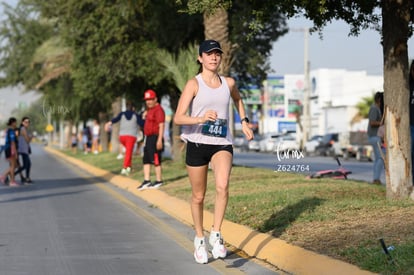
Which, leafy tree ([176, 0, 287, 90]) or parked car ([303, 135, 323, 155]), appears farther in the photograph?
parked car ([303, 135, 323, 155])

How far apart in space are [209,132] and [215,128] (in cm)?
7

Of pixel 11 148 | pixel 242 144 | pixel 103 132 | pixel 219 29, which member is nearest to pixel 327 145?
pixel 103 132

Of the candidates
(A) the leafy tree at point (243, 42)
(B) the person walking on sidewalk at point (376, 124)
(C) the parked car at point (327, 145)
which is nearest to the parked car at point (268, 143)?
(C) the parked car at point (327, 145)

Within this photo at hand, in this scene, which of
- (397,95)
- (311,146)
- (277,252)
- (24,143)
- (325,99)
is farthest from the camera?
(325,99)

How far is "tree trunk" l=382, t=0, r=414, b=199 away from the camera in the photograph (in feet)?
41.5

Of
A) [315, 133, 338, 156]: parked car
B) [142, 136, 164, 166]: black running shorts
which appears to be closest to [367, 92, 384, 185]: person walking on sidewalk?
[142, 136, 164, 166]: black running shorts

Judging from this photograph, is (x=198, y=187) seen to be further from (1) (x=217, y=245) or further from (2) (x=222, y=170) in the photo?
(1) (x=217, y=245)

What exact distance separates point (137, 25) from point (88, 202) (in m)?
13.6

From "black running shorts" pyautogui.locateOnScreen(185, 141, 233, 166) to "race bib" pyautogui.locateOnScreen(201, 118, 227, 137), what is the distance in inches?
5.8

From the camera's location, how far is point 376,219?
1043 cm

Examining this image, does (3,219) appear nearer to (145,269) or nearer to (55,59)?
(145,269)

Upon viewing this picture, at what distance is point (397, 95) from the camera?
41.6ft

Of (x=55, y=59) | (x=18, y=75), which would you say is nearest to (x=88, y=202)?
(x=55, y=59)

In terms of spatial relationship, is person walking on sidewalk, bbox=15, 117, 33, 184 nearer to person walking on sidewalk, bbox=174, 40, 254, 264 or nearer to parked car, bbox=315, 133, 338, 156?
person walking on sidewalk, bbox=174, 40, 254, 264
